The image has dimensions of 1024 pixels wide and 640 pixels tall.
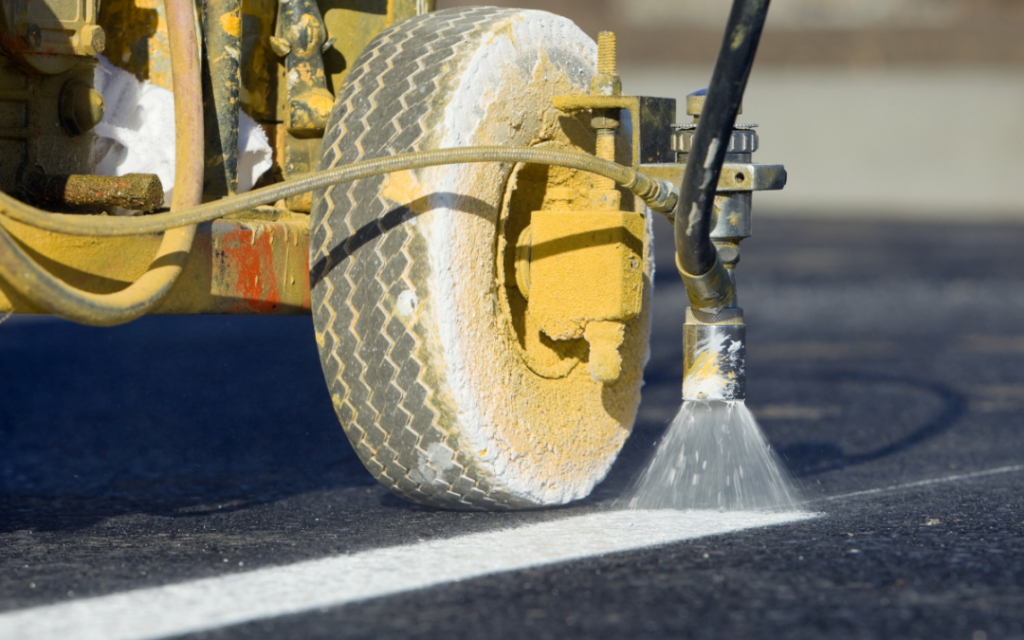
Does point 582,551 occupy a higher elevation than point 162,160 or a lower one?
lower

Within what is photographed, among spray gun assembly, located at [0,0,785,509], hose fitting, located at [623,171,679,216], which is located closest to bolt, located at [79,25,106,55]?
spray gun assembly, located at [0,0,785,509]

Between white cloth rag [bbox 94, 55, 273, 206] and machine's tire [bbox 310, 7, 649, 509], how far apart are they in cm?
39

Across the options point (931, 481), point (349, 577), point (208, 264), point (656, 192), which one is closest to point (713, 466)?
point (656, 192)

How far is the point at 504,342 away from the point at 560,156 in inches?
18.9

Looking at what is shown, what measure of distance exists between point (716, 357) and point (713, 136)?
2.07ft

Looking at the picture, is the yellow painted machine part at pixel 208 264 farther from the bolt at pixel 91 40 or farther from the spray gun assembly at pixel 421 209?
the bolt at pixel 91 40

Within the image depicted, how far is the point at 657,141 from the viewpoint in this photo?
11.1ft

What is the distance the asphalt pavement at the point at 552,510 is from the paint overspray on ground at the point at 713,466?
0.17m

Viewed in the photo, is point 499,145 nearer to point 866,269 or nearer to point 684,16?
point 866,269

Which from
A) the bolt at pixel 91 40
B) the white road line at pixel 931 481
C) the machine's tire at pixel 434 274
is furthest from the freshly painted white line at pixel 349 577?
the bolt at pixel 91 40

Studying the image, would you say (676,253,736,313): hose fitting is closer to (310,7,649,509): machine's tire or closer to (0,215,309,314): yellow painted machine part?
(310,7,649,509): machine's tire

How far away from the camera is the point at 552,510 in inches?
137

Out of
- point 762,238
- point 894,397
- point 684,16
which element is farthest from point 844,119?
point 894,397

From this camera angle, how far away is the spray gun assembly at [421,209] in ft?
9.58
